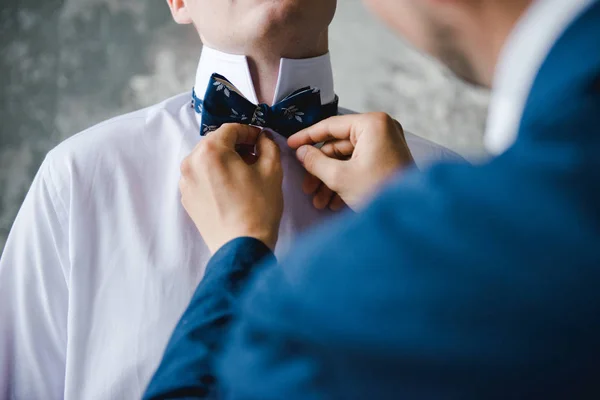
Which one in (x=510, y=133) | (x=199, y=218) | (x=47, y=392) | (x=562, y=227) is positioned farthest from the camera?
(x=47, y=392)

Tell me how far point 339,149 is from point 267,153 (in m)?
0.12

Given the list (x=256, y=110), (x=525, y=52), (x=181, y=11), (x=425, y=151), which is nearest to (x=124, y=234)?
(x=256, y=110)

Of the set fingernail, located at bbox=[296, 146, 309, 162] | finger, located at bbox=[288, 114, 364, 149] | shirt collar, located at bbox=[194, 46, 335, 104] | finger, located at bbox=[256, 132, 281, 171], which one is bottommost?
finger, located at bbox=[256, 132, 281, 171]

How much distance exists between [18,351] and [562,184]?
0.87 m

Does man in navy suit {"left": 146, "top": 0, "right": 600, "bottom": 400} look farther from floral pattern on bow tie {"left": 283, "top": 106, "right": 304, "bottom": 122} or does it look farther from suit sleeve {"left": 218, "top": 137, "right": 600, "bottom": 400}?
floral pattern on bow tie {"left": 283, "top": 106, "right": 304, "bottom": 122}

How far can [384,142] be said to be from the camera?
2.95ft

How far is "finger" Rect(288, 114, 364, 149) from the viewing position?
3.08ft

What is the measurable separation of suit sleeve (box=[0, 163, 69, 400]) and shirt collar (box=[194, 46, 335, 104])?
304mm

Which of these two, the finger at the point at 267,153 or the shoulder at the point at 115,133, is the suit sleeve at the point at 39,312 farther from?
the finger at the point at 267,153

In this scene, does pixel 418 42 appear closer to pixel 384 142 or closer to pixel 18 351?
pixel 384 142

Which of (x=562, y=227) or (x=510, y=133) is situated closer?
(x=562, y=227)

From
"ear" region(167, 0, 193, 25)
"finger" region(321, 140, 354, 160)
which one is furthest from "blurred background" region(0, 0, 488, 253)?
"finger" region(321, 140, 354, 160)

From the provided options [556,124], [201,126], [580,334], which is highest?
[201,126]

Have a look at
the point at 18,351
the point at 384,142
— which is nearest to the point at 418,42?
the point at 384,142
